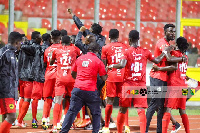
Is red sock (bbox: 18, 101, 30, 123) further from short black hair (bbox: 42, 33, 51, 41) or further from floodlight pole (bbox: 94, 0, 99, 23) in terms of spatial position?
floodlight pole (bbox: 94, 0, 99, 23)

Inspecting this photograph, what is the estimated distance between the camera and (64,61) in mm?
11820

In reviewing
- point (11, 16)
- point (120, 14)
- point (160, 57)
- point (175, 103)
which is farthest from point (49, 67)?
point (120, 14)

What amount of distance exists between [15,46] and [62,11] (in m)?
10.9

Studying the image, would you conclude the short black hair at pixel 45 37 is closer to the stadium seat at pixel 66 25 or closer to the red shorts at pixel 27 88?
the red shorts at pixel 27 88

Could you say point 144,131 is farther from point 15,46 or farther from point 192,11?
point 192,11

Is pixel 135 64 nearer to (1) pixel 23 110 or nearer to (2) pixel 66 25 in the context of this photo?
(1) pixel 23 110

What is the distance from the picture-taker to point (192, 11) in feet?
68.2

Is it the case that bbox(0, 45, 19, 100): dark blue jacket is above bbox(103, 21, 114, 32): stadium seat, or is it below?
below

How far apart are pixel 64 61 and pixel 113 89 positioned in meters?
1.36

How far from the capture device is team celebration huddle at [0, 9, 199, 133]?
9.37m

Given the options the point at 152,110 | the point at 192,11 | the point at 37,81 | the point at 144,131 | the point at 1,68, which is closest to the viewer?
the point at 1,68

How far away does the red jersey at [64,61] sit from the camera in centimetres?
1182

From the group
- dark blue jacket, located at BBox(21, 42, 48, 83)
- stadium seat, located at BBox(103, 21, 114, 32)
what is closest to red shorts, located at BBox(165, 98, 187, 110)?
dark blue jacket, located at BBox(21, 42, 48, 83)

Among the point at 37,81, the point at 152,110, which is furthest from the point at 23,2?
the point at 152,110
